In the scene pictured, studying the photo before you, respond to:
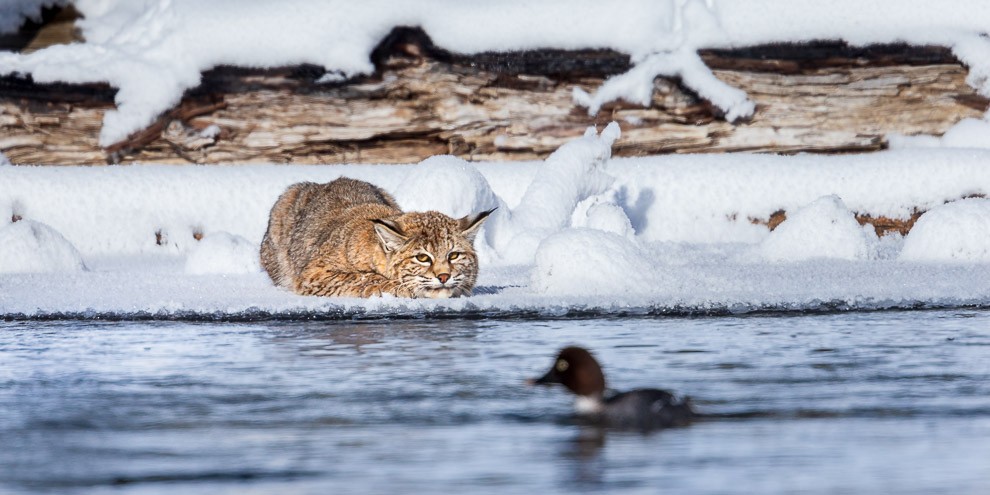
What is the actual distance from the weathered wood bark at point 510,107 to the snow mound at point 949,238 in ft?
9.79

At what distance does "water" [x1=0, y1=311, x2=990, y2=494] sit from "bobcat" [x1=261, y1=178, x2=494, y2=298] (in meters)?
1.09

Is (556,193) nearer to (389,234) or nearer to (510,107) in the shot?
(510,107)

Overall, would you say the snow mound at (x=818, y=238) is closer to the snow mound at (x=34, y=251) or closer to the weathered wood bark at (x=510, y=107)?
the weathered wood bark at (x=510, y=107)

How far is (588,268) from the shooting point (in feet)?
33.4

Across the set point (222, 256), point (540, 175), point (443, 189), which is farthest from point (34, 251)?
point (540, 175)

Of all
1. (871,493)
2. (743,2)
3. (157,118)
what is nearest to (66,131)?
(157,118)

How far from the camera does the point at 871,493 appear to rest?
167 inches

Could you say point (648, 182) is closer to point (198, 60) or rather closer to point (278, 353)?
point (198, 60)

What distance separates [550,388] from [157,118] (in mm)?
10050

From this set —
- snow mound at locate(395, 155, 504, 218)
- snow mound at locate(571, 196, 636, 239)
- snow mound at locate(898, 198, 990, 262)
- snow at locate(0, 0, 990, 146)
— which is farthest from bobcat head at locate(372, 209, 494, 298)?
snow at locate(0, 0, 990, 146)

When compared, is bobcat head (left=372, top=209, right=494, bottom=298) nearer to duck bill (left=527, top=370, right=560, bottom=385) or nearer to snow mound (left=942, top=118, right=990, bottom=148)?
duck bill (left=527, top=370, right=560, bottom=385)

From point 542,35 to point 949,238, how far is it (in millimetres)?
4711

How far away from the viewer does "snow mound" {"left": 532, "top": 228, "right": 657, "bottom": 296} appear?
1005 centimetres

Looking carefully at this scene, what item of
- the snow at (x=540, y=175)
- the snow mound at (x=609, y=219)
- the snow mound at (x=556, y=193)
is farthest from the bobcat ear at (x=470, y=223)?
the snow mound at (x=609, y=219)
